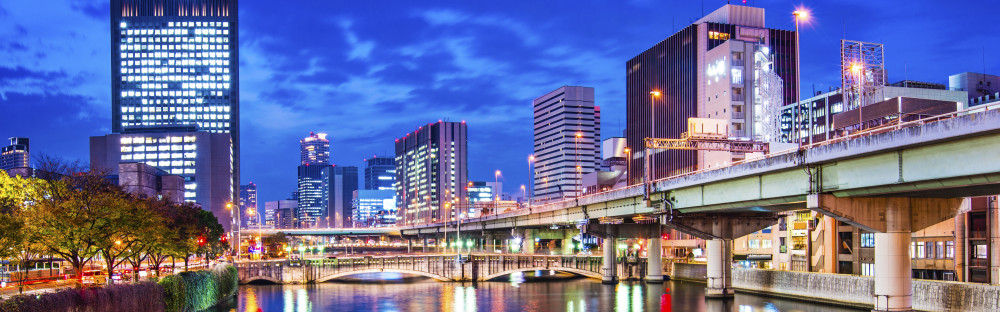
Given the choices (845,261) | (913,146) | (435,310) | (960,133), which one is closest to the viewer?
(960,133)

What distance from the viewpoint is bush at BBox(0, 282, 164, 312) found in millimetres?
34156

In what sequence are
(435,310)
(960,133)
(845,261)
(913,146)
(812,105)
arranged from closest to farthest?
(960,133), (913,146), (435,310), (845,261), (812,105)

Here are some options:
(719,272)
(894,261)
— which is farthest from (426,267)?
A: (894,261)

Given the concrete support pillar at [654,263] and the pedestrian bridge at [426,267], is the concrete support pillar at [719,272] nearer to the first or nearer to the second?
the concrete support pillar at [654,263]

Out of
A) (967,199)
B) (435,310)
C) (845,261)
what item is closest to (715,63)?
(845,261)

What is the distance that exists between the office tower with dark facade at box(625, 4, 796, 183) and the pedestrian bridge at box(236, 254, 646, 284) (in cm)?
3575

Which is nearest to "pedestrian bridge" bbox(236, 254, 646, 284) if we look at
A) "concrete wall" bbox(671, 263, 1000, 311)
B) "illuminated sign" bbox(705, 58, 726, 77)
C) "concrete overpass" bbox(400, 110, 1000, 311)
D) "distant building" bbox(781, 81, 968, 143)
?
"concrete wall" bbox(671, 263, 1000, 311)

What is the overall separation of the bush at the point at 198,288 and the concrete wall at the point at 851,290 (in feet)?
162

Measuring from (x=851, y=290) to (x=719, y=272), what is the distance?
13266 mm

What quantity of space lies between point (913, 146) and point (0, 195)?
2070 inches

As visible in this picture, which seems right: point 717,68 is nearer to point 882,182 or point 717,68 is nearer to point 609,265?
point 609,265

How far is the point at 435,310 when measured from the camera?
74.3 meters

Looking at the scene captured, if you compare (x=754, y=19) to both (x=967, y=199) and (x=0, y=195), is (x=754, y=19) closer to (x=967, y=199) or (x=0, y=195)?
(x=967, y=199)

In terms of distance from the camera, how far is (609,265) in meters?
109
